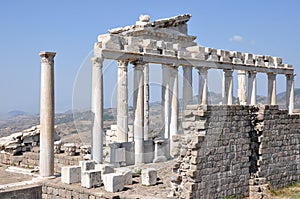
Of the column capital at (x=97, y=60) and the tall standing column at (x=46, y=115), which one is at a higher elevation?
the column capital at (x=97, y=60)

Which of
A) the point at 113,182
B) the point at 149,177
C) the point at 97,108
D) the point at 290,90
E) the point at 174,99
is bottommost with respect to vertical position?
the point at 149,177

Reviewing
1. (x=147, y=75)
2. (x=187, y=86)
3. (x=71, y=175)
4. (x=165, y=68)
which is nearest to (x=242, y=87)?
(x=187, y=86)

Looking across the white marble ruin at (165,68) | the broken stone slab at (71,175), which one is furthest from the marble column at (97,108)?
the broken stone slab at (71,175)

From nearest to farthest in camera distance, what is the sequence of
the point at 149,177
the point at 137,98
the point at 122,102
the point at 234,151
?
the point at 234,151, the point at 149,177, the point at 137,98, the point at 122,102

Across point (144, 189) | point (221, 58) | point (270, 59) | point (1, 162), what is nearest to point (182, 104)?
point (221, 58)

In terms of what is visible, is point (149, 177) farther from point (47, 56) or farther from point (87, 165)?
point (47, 56)

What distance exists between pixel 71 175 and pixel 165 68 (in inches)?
567

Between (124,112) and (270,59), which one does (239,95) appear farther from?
(124,112)

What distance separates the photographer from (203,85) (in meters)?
27.6

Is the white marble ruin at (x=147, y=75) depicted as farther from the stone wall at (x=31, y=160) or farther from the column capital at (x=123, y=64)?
the stone wall at (x=31, y=160)

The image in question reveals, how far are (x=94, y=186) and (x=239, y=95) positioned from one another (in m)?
18.7

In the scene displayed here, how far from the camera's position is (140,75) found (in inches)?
909

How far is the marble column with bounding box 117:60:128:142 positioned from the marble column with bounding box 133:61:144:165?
2.28 ft

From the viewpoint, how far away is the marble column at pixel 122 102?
23.5 meters
